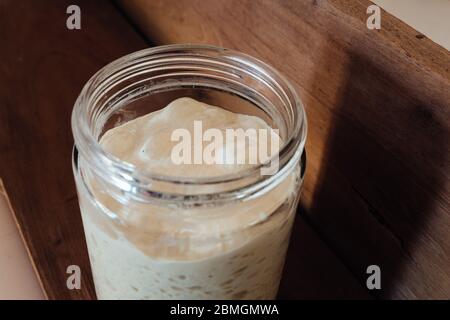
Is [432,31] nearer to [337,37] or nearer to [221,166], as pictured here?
[337,37]

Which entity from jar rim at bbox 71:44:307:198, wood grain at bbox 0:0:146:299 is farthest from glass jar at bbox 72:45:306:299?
wood grain at bbox 0:0:146:299

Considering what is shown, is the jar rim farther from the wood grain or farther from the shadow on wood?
the wood grain

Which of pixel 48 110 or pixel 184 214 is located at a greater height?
pixel 48 110

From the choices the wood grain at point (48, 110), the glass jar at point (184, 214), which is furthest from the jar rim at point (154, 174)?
the wood grain at point (48, 110)

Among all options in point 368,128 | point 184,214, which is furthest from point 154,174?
point 368,128

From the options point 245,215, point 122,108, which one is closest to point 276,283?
point 245,215

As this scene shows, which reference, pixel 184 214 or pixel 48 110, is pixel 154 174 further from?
pixel 48 110
